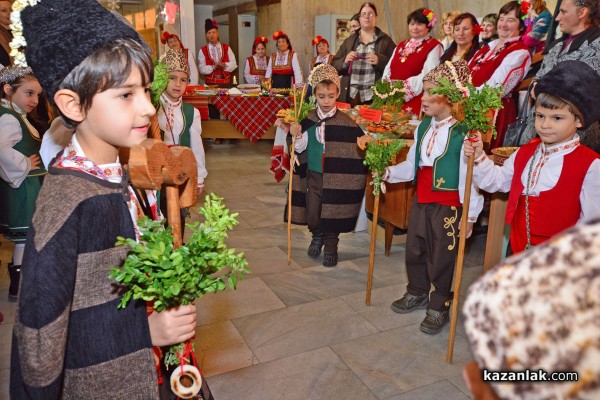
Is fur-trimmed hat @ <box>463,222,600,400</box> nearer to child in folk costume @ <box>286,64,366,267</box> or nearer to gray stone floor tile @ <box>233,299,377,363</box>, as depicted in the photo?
gray stone floor tile @ <box>233,299,377,363</box>

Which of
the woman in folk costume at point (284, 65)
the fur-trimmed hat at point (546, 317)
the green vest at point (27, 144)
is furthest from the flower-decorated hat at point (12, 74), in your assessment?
the woman in folk costume at point (284, 65)

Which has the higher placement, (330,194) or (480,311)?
(480,311)

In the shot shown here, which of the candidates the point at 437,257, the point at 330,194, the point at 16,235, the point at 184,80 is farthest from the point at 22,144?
the point at 437,257

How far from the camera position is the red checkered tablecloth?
7609mm

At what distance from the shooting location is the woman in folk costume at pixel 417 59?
17.2 ft

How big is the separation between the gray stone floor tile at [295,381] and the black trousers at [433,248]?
0.82m

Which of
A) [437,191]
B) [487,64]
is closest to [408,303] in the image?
[437,191]

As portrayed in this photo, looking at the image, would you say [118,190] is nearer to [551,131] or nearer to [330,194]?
[551,131]

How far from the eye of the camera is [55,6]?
121 cm

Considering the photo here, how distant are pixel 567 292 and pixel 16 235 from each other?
3.63 metres

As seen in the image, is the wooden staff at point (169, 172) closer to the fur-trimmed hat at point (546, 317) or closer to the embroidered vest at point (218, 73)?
the fur-trimmed hat at point (546, 317)

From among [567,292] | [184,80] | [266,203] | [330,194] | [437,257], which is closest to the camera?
[567,292]

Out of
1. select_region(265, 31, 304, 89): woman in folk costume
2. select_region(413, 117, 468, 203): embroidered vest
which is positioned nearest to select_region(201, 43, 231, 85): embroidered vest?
select_region(265, 31, 304, 89): woman in folk costume

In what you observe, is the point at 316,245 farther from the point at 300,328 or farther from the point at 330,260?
the point at 300,328
